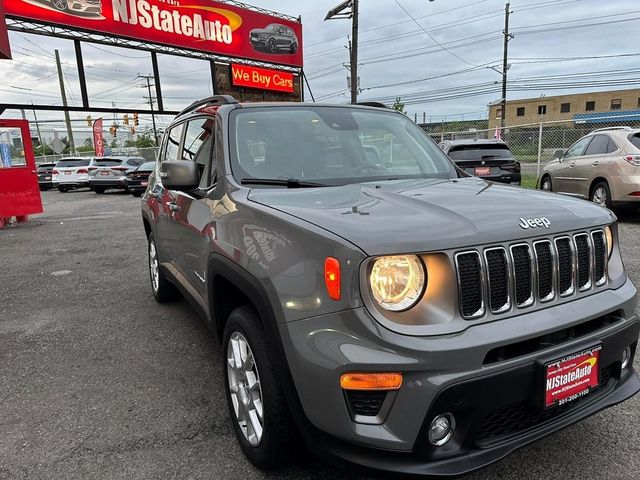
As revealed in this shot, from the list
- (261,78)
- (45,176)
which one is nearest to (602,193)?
(261,78)

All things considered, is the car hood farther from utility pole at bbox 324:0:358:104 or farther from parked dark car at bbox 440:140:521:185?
utility pole at bbox 324:0:358:104

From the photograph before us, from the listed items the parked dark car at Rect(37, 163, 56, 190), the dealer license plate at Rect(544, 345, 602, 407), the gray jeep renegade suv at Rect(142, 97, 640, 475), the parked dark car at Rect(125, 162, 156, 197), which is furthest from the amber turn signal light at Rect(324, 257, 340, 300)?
the parked dark car at Rect(37, 163, 56, 190)

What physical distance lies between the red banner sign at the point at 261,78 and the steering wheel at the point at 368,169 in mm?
16220

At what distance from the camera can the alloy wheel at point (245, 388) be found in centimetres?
228

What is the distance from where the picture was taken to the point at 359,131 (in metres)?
3.40

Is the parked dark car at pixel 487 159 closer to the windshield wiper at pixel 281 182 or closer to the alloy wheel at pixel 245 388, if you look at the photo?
the windshield wiper at pixel 281 182

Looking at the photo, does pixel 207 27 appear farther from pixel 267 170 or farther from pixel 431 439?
pixel 431 439

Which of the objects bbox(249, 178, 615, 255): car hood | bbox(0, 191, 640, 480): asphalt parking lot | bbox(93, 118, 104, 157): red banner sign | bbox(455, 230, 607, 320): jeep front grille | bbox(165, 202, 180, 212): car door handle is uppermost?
bbox(93, 118, 104, 157): red banner sign

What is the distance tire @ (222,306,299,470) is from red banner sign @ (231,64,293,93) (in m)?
17.1

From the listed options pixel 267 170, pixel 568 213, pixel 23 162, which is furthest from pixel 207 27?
pixel 568 213

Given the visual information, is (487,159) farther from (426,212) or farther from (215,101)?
(426,212)

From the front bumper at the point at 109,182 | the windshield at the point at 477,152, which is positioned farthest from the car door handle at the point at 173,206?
the front bumper at the point at 109,182

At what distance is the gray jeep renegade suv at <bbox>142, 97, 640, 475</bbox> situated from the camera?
1724 mm

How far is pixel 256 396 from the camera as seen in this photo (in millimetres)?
2309
